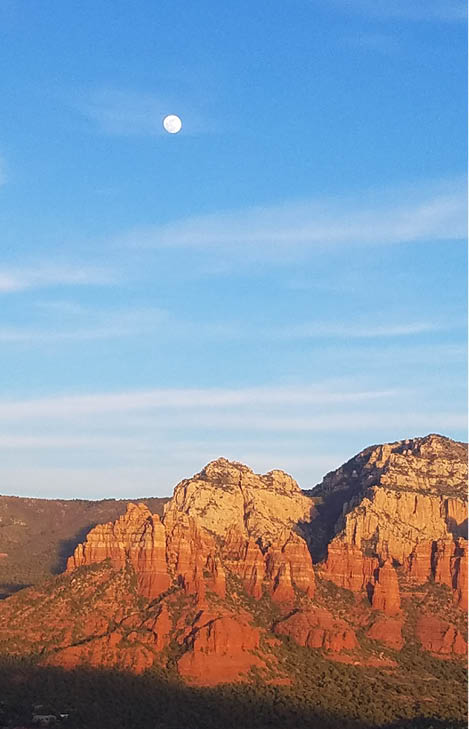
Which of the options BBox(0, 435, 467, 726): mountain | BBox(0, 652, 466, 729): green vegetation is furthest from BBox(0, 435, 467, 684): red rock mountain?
BBox(0, 652, 466, 729): green vegetation

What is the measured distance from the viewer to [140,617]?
173 meters

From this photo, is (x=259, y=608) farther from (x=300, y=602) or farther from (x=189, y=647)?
(x=189, y=647)

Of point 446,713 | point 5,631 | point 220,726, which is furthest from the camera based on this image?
point 5,631

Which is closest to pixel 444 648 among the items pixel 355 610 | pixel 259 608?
pixel 355 610

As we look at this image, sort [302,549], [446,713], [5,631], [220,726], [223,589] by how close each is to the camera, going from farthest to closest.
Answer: [302,549] < [223,589] < [5,631] < [446,713] < [220,726]

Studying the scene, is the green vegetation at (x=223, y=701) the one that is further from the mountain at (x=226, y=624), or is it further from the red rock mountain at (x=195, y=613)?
the red rock mountain at (x=195, y=613)

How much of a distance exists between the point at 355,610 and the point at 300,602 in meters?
10.4

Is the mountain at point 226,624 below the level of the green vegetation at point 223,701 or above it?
above

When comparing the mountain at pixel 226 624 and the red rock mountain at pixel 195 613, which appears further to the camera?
the red rock mountain at pixel 195 613

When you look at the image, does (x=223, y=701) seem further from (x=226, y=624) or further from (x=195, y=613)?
(x=195, y=613)

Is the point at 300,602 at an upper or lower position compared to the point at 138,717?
upper

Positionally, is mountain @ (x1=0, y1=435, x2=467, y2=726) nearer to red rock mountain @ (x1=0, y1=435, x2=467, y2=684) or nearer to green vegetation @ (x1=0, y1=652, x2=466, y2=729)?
red rock mountain @ (x1=0, y1=435, x2=467, y2=684)

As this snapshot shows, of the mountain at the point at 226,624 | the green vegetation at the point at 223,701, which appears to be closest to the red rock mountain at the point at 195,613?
the mountain at the point at 226,624

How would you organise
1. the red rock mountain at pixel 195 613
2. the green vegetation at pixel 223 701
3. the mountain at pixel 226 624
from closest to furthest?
the green vegetation at pixel 223 701 → the mountain at pixel 226 624 → the red rock mountain at pixel 195 613
